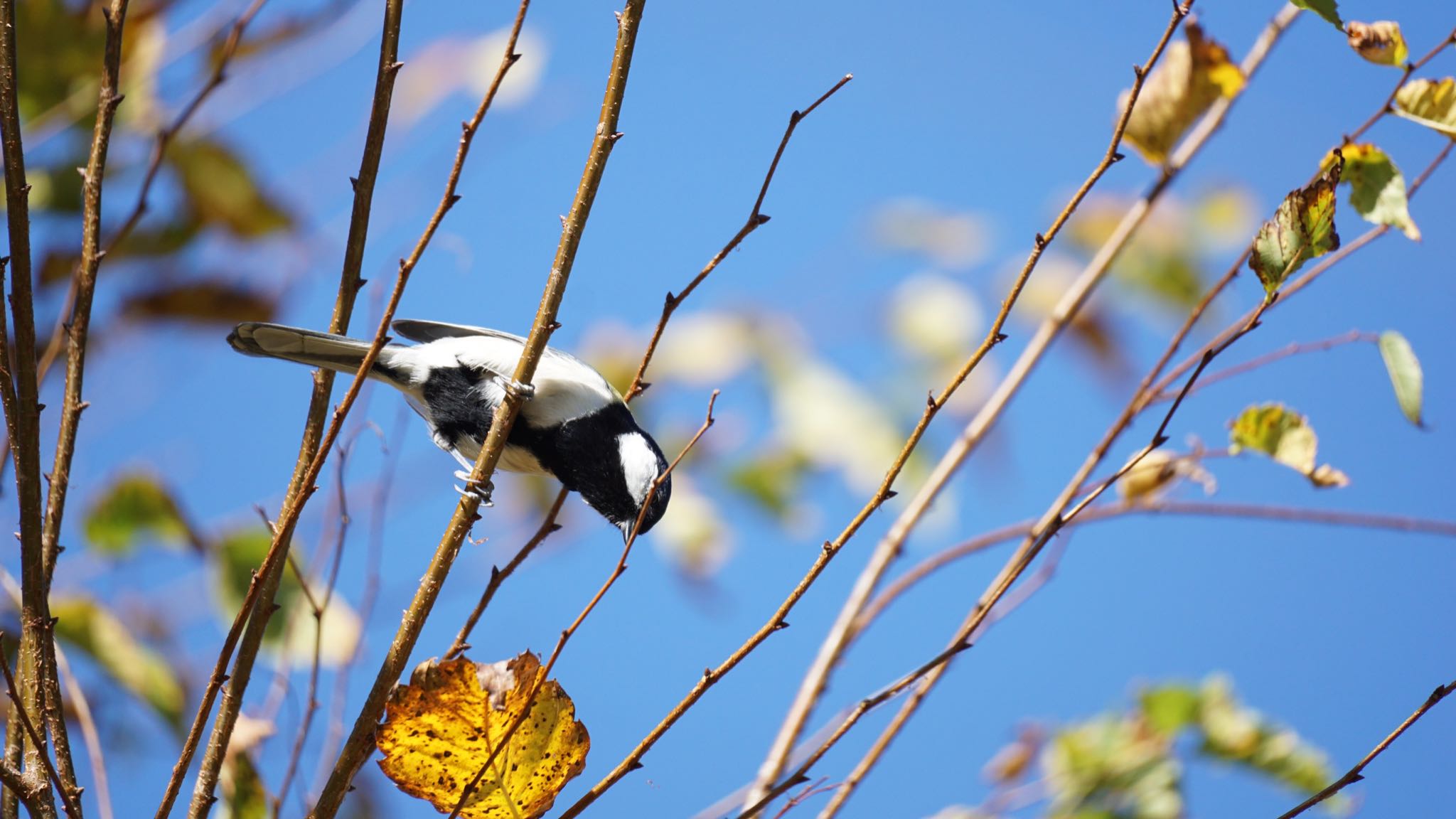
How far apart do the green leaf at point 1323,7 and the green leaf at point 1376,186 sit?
0.19 meters

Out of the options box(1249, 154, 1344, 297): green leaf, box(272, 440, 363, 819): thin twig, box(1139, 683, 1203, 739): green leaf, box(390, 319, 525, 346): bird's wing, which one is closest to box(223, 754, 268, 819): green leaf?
box(272, 440, 363, 819): thin twig

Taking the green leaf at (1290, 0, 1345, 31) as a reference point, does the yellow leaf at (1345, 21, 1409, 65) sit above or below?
above

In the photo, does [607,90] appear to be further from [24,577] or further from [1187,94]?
[1187,94]

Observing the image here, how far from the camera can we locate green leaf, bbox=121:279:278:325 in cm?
256

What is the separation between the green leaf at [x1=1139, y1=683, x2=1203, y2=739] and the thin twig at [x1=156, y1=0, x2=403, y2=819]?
5.38 feet

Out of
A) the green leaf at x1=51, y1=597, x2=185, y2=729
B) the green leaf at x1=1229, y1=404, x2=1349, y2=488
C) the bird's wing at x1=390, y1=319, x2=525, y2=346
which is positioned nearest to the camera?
the green leaf at x1=1229, y1=404, x2=1349, y2=488

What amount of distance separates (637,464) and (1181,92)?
1302mm

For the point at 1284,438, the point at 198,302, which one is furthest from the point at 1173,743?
the point at 198,302

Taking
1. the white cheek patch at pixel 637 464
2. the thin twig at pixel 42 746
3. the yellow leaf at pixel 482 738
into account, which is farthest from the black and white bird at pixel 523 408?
the thin twig at pixel 42 746

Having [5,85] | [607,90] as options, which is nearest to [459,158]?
[607,90]

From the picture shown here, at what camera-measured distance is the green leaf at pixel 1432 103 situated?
1281 mm

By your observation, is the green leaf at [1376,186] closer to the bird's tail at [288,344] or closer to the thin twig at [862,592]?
the thin twig at [862,592]

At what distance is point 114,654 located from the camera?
2023 mm

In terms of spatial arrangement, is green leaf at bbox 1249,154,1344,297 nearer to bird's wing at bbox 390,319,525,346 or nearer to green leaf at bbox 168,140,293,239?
bird's wing at bbox 390,319,525,346
